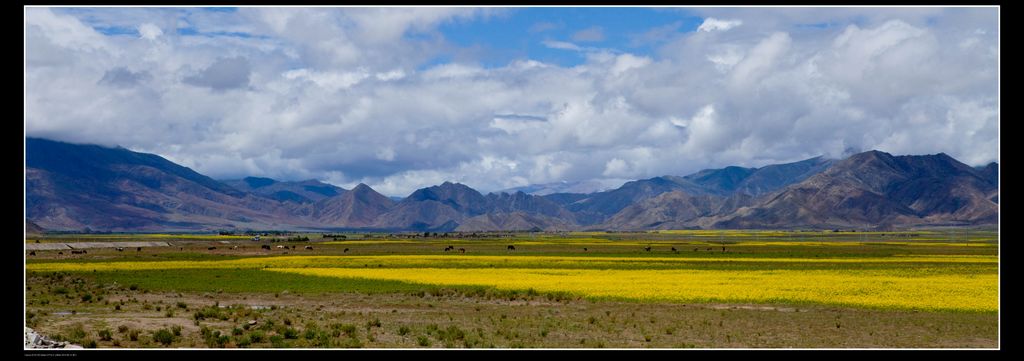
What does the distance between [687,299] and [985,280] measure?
2332 cm

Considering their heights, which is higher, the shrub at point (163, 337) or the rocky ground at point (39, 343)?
the rocky ground at point (39, 343)

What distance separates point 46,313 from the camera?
3156 cm

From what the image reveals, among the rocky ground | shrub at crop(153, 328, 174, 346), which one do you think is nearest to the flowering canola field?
shrub at crop(153, 328, 174, 346)

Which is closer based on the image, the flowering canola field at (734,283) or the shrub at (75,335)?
the shrub at (75,335)

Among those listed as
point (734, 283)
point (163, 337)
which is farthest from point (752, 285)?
point (163, 337)

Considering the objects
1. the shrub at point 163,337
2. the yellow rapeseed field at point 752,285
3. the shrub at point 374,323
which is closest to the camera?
the shrub at point 163,337

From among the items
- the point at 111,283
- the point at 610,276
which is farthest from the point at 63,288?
the point at 610,276

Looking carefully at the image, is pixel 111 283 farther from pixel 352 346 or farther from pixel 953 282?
pixel 953 282

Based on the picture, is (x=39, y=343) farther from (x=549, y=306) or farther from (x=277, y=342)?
(x=549, y=306)

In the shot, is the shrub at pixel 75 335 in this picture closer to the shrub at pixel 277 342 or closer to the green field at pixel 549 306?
the green field at pixel 549 306

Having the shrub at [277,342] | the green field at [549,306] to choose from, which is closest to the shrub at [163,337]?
the green field at [549,306]

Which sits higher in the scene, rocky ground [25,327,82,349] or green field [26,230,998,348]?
rocky ground [25,327,82,349]

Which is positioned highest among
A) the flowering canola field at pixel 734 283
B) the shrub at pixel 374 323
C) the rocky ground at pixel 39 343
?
the rocky ground at pixel 39 343

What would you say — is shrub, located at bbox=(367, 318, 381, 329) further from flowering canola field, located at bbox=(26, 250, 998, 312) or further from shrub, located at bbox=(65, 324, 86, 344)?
flowering canola field, located at bbox=(26, 250, 998, 312)
